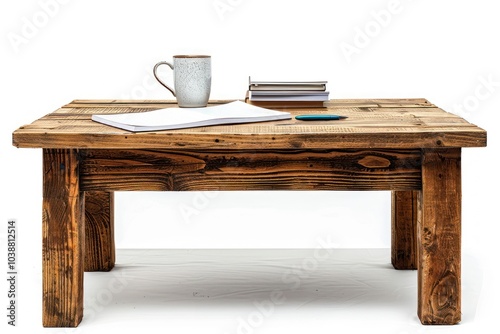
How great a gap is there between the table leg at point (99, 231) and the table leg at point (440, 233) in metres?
1.11

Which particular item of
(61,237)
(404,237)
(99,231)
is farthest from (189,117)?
(404,237)

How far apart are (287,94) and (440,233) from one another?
32.3 inches

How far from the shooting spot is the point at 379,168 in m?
3.51

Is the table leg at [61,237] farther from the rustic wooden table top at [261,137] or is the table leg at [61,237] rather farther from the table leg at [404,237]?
the table leg at [404,237]

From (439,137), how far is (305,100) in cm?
76

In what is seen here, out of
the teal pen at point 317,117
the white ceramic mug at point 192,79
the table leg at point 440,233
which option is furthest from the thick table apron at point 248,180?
the white ceramic mug at point 192,79

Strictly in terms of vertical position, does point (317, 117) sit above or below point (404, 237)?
above

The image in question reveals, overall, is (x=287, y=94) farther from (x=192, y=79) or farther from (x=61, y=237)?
(x=61, y=237)

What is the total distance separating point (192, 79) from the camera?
158 inches

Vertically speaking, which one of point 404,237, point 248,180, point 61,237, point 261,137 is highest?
point 261,137

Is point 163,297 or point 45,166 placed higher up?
point 45,166

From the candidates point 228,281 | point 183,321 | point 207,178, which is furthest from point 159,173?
point 228,281

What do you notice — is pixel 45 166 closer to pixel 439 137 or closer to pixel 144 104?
pixel 144 104

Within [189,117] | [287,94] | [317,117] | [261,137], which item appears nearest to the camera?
[261,137]
